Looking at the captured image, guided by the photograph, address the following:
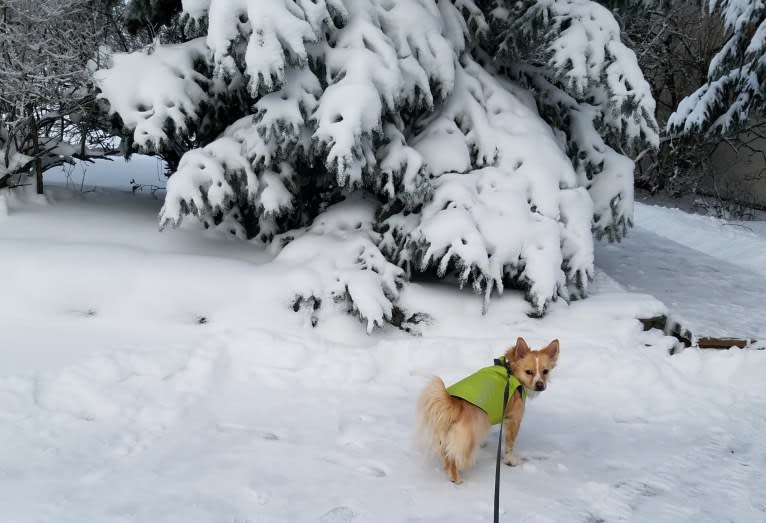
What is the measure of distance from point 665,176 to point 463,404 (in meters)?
18.5

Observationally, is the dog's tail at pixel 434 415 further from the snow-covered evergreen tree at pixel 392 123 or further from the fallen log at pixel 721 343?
the fallen log at pixel 721 343

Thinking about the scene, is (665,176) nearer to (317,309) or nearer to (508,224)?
(508,224)

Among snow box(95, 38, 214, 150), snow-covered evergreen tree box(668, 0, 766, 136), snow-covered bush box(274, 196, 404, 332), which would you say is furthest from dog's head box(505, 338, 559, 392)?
snow-covered evergreen tree box(668, 0, 766, 136)

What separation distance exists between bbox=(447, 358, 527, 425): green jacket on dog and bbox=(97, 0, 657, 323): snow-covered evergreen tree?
1.86 meters

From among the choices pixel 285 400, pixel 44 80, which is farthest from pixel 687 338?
pixel 44 80

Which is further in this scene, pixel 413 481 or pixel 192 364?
pixel 192 364

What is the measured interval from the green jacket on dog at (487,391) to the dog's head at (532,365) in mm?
147

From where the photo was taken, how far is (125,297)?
5324 millimetres

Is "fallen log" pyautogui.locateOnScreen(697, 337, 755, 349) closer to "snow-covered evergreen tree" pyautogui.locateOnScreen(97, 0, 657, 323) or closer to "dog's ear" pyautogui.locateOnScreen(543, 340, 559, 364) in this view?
"snow-covered evergreen tree" pyautogui.locateOnScreen(97, 0, 657, 323)

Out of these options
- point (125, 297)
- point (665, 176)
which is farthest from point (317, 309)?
point (665, 176)

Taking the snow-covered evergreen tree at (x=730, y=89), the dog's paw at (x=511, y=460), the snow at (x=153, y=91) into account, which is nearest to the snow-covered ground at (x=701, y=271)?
the snow-covered evergreen tree at (x=730, y=89)

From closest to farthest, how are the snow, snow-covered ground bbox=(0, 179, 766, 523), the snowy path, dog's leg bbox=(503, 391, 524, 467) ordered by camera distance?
1. snow-covered ground bbox=(0, 179, 766, 523)
2. dog's leg bbox=(503, 391, 524, 467)
3. the snow
4. the snowy path

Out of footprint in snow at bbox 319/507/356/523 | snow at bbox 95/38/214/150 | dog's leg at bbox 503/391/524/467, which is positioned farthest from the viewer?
snow at bbox 95/38/214/150

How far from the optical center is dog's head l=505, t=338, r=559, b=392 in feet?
12.7
